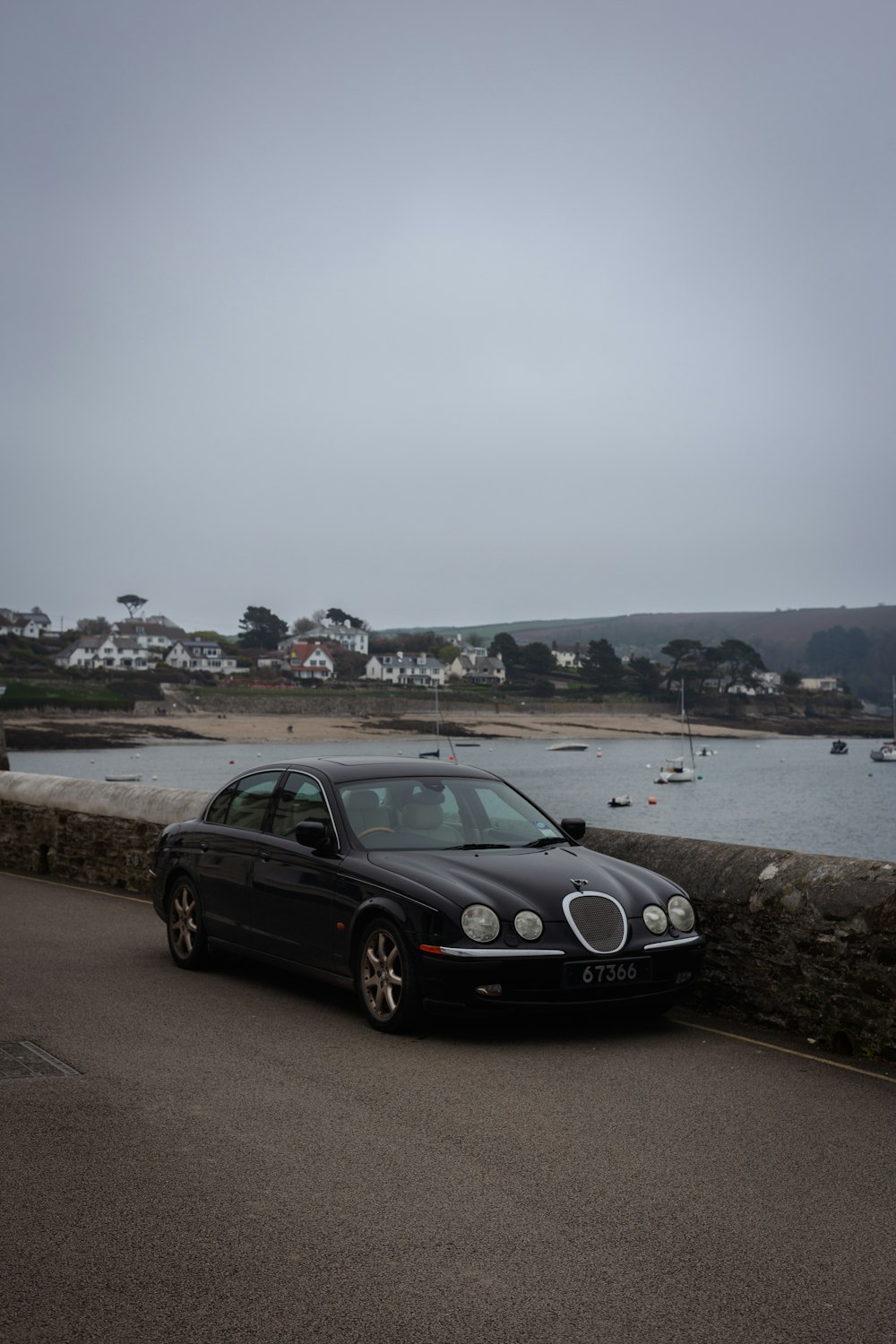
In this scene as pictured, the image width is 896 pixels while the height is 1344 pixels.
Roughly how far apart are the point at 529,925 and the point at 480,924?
0.25m

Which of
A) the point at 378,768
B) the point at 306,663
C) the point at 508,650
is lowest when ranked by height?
the point at 378,768

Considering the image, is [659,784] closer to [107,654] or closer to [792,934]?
[792,934]

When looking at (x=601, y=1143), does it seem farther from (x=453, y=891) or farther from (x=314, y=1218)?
(x=453, y=891)

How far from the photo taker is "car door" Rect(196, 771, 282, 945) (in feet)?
27.7

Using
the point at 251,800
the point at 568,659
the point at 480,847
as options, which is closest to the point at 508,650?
the point at 568,659

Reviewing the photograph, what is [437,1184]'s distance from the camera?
4.59 meters

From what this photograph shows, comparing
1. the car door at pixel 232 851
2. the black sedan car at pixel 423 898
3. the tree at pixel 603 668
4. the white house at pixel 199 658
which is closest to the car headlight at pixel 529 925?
the black sedan car at pixel 423 898

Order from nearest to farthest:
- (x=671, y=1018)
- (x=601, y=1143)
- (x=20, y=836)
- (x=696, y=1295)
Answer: (x=696, y=1295)
(x=601, y=1143)
(x=671, y=1018)
(x=20, y=836)

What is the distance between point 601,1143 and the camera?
5.09m

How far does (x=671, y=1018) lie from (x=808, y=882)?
3.82 feet

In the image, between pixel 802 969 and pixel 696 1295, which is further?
pixel 802 969

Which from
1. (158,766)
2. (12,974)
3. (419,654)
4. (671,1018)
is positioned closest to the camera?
(671,1018)

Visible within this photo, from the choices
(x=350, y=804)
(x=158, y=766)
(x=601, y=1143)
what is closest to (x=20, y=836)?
(x=350, y=804)

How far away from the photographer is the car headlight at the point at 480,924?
6609 mm
